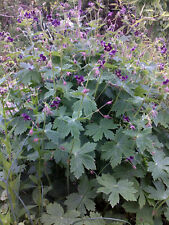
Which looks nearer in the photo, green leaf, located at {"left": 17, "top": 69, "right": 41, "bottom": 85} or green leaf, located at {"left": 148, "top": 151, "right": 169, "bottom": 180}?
green leaf, located at {"left": 148, "top": 151, "right": 169, "bottom": 180}

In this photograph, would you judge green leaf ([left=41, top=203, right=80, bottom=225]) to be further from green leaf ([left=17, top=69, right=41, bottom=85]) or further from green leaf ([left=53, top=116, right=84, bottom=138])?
green leaf ([left=17, top=69, right=41, bottom=85])

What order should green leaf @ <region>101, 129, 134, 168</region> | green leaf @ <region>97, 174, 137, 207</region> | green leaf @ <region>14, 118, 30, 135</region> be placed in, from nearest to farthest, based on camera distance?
green leaf @ <region>97, 174, 137, 207</region>
green leaf @ <region>101, 129, 134, 168</region>
green leaf @ <region>14, 118, 30, 135</region>

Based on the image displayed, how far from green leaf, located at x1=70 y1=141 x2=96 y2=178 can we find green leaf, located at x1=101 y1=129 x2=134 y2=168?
114mm

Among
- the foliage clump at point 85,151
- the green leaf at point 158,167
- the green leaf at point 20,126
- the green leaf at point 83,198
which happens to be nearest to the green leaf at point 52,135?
the foliage clump at point 85,151

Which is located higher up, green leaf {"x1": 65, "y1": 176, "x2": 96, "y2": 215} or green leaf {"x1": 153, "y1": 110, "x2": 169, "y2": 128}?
green leaf {"x1": 153, "y1": 110, "x2": 169, "y2": 128}

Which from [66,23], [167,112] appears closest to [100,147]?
[167,112]

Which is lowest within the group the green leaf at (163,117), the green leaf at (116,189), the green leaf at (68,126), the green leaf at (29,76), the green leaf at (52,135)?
the green leaf at (116,189)

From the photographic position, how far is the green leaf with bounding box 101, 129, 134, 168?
54.7 inches

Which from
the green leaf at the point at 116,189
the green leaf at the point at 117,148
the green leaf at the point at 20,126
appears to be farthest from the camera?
the green leaf at the point at 20,126

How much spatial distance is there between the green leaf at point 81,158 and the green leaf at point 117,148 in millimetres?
114

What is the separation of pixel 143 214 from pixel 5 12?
612cm

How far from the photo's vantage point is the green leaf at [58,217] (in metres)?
1.29

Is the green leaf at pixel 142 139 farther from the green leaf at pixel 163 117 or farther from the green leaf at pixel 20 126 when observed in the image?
the green leaf at pixel 20 126

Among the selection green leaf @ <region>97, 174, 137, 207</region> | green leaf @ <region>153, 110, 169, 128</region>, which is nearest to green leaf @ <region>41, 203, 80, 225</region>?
green leaf @ <region>97, 174, 137, 207</region>
